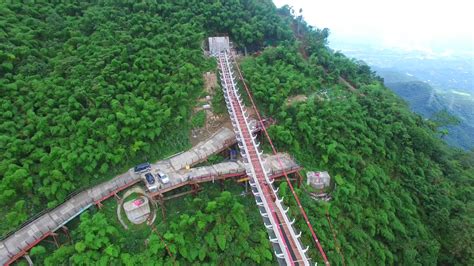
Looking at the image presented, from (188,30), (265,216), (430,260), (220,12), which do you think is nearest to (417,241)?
(430,260)

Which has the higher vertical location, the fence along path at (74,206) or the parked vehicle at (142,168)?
the parked vehicle at (142,168)

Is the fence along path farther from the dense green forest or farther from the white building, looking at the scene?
the white building

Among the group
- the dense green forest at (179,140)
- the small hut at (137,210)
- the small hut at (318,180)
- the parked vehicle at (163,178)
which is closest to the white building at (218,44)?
the dense green forest at (179,140)

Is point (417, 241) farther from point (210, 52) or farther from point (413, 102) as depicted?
point (413, 102)

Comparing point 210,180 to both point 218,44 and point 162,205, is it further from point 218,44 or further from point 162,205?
point 218,44

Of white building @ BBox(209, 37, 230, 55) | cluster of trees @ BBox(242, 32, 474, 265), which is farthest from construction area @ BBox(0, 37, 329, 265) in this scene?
white building @ BBox(209, 37, 230, 55)

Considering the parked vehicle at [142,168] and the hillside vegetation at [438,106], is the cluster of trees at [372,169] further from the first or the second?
the hillside vegetation at [438,106]
